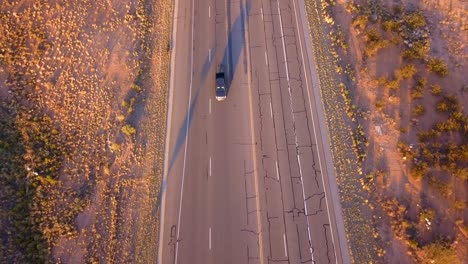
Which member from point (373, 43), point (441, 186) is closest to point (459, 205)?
point (441, 186)

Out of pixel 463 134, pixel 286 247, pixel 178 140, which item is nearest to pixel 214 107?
pixel 178 140

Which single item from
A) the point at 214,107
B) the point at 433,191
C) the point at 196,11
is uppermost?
the point at 196,11

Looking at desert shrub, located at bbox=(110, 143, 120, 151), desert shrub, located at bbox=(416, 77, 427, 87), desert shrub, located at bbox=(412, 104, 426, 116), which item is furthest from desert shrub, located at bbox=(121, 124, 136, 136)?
desert shrub, located at bbox=(416, 77, 427, 87)

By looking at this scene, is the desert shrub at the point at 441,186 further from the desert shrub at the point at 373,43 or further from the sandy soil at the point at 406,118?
the desert shrub at the point at 373,43

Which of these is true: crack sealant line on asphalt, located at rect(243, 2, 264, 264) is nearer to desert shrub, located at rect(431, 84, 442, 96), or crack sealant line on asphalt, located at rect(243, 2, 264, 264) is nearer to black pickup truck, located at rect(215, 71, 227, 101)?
black pickup truck, located at rect(215, 71, 227, 101)

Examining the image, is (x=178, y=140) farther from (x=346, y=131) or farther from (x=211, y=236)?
(x=346, y=131)

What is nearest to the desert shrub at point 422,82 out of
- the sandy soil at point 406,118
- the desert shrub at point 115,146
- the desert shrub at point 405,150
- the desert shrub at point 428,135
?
the sandy soil at point 406,118
